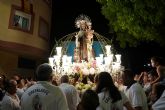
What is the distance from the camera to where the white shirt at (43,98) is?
6156mm

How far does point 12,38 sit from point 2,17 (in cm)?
133

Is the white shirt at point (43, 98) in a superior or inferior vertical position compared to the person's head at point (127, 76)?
inferior

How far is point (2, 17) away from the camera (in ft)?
62.2

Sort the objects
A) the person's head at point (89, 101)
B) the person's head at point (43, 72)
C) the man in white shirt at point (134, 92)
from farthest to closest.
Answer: the man in white shirt at point (134, 92), the person's head at point (43, 72), the person's head at point (89, 101)

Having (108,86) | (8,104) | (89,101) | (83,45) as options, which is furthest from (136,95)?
(83,45)

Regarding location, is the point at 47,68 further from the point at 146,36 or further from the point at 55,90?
the point at 146,36

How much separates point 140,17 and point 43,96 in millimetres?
11851

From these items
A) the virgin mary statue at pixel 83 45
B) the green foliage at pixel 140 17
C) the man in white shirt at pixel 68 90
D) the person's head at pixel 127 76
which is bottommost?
the man in white shirt at pixel 68 90

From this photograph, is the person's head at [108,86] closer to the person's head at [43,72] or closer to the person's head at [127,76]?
the person's head at [43,72]

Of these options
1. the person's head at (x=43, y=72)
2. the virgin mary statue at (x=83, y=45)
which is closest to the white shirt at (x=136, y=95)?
the person's head at (x=43, y=72)

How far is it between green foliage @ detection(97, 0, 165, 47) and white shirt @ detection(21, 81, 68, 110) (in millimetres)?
10486

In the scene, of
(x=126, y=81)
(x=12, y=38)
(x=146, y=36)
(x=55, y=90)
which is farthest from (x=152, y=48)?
(x=55, y=90)

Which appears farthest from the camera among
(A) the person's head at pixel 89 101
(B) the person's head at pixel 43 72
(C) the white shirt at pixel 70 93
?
(C) the white shirt at pixel 70 93

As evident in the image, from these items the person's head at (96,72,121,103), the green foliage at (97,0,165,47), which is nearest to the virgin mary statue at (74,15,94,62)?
the green foliage at (97,0,165,47)
